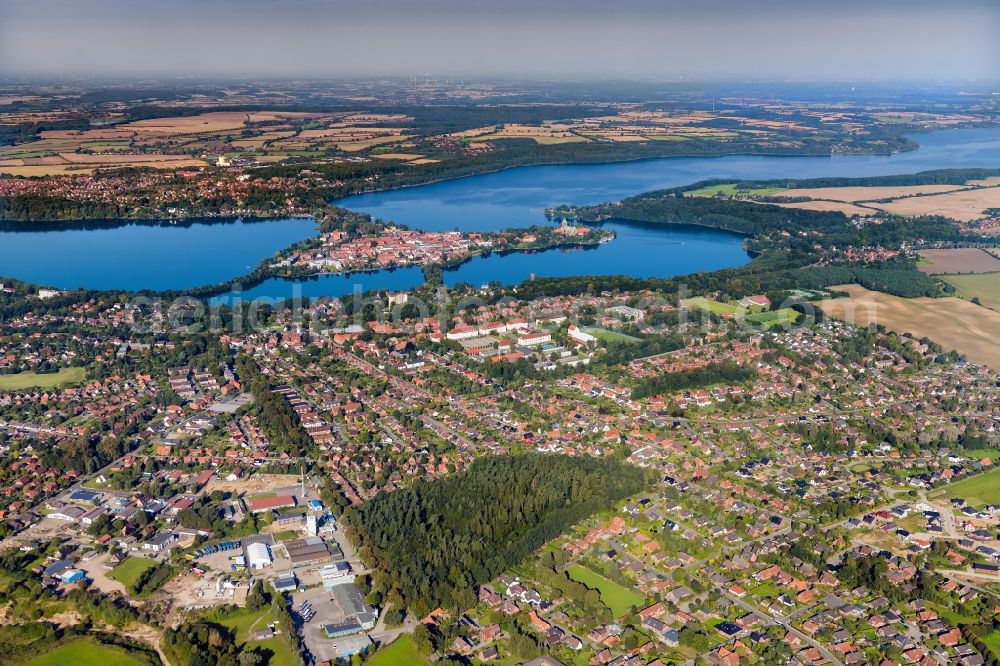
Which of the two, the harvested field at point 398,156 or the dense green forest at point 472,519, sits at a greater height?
the harvested field at point 398,156

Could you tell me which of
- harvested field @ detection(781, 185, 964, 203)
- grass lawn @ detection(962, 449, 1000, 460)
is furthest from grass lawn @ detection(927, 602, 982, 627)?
harvested field @ detection(781, 185, 964, 203)

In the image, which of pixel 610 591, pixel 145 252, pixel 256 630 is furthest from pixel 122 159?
pixel 610 591

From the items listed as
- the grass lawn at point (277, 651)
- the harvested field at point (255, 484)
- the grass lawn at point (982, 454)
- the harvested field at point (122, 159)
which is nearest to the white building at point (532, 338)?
the harvested field at point (255, 484)

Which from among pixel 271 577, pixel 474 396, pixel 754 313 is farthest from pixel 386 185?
pixel 271 577

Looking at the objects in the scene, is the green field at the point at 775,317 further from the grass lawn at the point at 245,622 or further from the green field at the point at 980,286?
the grass lawn at the point at 245,622

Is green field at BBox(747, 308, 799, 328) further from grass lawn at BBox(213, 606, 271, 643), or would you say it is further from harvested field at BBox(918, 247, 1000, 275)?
grass lawn at BBox(213, 606, 271, 643)
